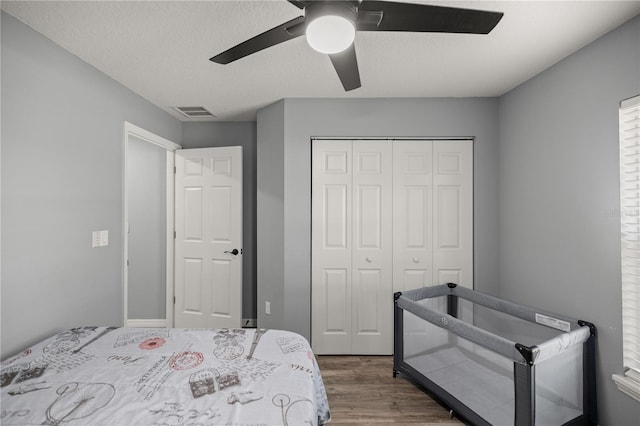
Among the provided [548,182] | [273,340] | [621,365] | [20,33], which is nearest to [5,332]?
[273,340]

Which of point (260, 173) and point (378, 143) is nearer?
point (378, 143)

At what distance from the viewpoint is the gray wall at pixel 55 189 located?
1.62m

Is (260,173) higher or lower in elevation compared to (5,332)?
higher

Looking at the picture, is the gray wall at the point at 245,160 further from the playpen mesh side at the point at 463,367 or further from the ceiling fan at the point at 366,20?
the ceiling fan at the point at 366,20

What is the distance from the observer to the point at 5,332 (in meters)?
1.58

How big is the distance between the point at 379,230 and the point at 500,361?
1.40 m

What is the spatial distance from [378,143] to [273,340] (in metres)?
1.98

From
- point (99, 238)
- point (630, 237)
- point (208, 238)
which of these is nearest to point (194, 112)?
point (208, 238)

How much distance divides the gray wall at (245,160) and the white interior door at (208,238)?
0.73 ft

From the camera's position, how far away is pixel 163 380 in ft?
4.36

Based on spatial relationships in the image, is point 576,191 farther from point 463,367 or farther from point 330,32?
point 330,32

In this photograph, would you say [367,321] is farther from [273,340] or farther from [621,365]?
[621,365]

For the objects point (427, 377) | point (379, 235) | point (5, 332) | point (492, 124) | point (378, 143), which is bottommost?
point (427, 377)

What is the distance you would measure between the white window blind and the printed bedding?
1.71 m
